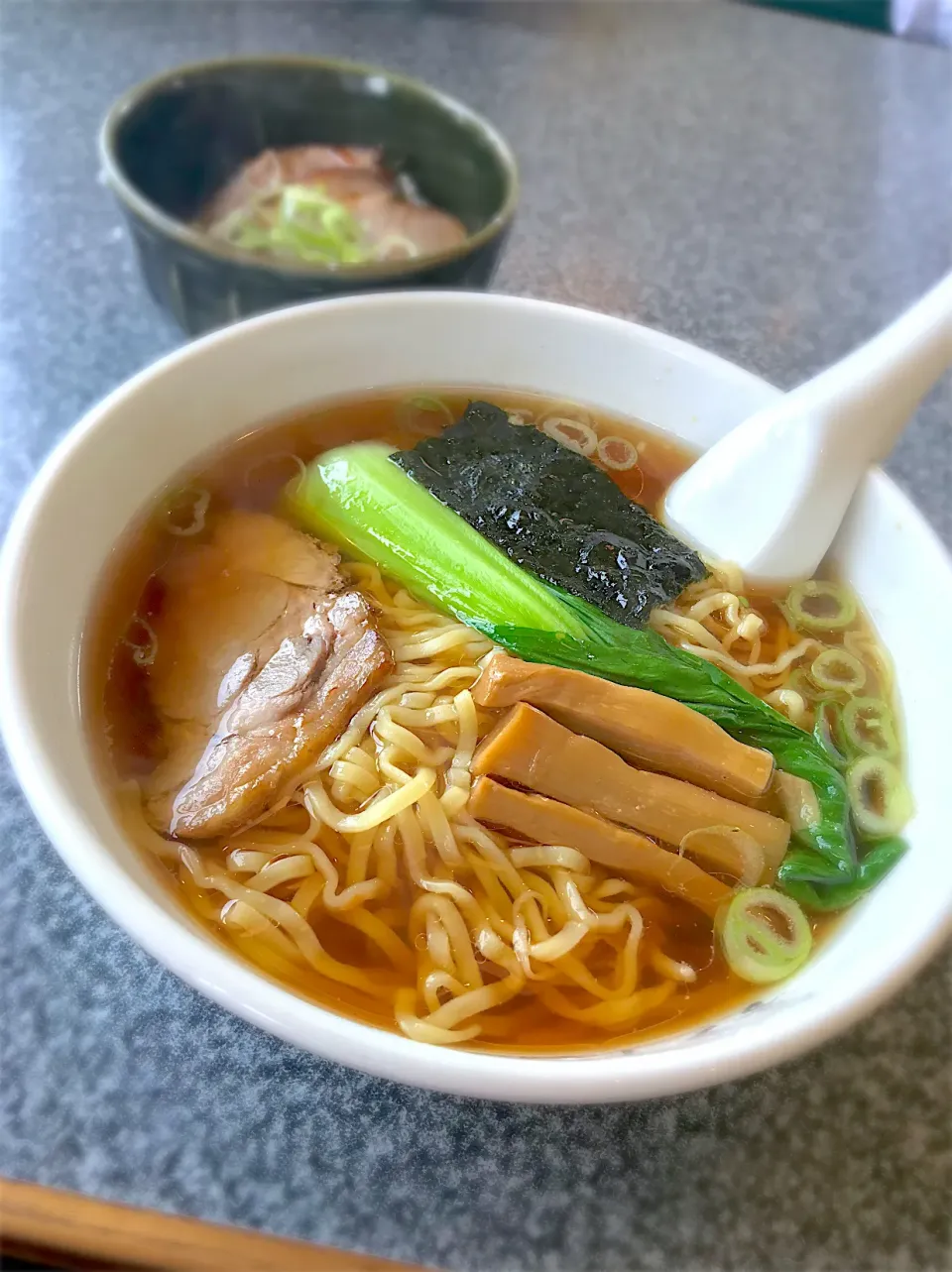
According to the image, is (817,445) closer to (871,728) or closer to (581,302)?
(871,728)

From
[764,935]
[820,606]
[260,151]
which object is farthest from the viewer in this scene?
[260,151]

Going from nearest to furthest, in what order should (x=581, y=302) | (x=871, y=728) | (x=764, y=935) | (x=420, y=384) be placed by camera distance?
(x=764, y=935)
(x=871, y=728)
(x=420, y=384)
(x=581, y=302)

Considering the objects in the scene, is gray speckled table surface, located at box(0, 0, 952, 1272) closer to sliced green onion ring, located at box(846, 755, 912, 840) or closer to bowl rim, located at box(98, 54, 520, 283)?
sliced green onion ring, located at box(846, 755, 912, 840)

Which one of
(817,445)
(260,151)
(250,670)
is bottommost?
(250,670)

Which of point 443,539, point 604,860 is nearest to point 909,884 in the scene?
point 604,860

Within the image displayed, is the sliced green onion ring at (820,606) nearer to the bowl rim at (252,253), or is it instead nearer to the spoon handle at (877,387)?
the spoon handle at (877,387)

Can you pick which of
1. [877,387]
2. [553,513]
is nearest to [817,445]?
[877,387]

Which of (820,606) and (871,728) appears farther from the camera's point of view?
(820,606)

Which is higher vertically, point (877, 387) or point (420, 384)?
point (877, 387)
